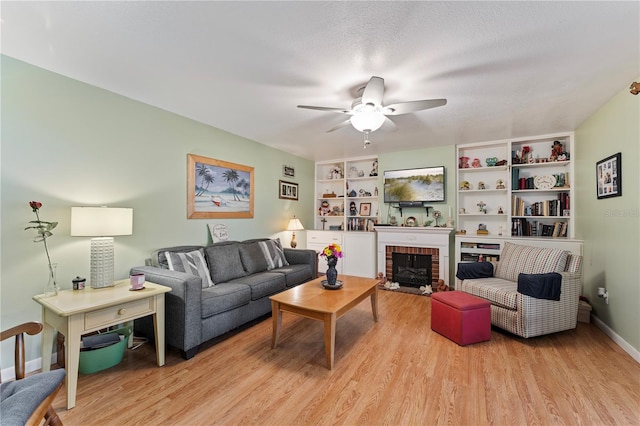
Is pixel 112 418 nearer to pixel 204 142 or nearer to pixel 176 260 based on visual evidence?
pixel 176 260

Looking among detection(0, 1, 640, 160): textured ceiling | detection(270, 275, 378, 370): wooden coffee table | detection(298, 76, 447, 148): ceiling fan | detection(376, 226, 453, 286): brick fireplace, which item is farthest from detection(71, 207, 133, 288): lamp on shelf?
detection(376, 226, 453, 286): brick fireplace

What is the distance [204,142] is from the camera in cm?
346

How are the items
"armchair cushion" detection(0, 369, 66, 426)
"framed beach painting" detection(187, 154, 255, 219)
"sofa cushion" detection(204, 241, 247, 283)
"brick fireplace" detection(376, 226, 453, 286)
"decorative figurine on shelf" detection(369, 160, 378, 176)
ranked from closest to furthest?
"armchair cushion" detection(0, 369, 66, 426), "sofa cushion" detection(204, 241, 247, 283), "framed beach painting" detection(187, 154, 255, 219), "brick fireplace" detection(376, 226, 453, 286), "decorative figurine on shelf" detection(369, 160, 378, 176)

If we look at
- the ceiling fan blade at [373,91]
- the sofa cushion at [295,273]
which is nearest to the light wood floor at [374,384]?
the sofa cushion at [295,273]

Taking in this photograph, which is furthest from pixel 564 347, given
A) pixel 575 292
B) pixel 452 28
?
pixel 452 28

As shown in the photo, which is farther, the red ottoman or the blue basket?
the red ottoman

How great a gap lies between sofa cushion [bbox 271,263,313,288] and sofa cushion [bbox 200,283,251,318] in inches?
28.0

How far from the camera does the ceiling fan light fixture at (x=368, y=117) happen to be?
2.30 metres

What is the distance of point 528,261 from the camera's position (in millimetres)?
3064

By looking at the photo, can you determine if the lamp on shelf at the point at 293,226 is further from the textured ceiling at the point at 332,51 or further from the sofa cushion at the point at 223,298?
the textured ceiling at the point at 332,51

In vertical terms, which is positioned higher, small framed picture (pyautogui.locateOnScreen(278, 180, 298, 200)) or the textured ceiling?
the textured ceiling

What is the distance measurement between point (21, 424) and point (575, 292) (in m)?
4.06

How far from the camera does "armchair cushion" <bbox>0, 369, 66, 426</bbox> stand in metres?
1.04

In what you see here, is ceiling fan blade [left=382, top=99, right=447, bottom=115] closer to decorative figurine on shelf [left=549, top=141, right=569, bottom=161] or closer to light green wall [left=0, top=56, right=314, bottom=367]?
light green wall [left=0, top=56, right=314, bottom=367]
